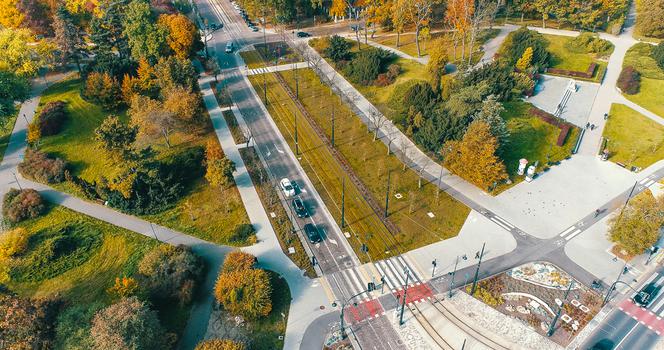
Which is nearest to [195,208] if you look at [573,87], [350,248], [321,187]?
[321,187]

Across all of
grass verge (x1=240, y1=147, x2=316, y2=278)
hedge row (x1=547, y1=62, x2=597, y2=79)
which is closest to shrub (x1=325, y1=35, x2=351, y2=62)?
grass verge (x1=240, y1=147, x2=316, y2=278)

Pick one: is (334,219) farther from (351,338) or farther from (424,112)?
(424,112)

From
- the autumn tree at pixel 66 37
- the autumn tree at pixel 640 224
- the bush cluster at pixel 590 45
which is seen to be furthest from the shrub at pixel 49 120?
the bush cluster at pixel 590 45

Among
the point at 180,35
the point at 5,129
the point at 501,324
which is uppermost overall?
the point at 180,35

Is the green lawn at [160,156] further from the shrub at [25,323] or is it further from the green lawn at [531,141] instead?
the green lawn at [531,141]

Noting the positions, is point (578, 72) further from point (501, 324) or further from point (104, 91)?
point (104, 91)

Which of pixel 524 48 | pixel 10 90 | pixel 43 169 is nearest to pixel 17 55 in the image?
pixel 10 90
